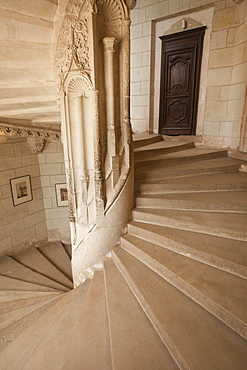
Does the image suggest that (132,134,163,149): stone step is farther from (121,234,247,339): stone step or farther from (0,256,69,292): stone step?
(0,256,69,292): stone step

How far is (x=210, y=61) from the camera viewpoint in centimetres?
390

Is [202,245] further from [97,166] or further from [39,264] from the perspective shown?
[39,264]

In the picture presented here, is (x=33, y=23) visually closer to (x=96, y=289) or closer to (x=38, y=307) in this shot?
(x=96, y=289)

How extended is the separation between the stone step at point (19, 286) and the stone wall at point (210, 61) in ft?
12.0

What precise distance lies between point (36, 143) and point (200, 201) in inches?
135

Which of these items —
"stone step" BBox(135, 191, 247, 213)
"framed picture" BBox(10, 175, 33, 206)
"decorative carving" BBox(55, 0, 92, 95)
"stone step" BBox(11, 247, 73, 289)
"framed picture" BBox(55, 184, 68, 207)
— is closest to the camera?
"decorative carving" BBox(55, 0, 92, 95)

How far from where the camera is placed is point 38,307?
2.70m

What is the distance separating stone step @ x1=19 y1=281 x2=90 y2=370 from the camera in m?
1.51

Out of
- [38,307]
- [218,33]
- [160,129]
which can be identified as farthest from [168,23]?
[38,307]

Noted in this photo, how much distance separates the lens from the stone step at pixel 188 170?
2.87 meters

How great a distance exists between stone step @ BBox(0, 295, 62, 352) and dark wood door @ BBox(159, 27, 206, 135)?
388cm

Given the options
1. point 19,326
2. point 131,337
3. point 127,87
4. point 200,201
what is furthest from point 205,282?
point 19,326

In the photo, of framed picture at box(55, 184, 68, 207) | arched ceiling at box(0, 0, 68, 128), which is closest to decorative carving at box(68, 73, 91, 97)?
arched ceiling at box(0, 0, 68, 128)

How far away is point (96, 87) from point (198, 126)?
2.96 m
